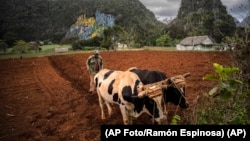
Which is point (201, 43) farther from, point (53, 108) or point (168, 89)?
point (168, 89)

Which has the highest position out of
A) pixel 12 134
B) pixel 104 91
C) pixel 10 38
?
pixel 10 38

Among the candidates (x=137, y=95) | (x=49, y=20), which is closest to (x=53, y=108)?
(x=137, y=95)

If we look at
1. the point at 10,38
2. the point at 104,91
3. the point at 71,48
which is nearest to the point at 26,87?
the point at 10,38

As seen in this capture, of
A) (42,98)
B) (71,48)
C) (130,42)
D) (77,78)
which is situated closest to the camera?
(42,98)

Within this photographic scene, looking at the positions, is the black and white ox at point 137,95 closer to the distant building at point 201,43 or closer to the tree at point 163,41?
the distant building at point 201,43

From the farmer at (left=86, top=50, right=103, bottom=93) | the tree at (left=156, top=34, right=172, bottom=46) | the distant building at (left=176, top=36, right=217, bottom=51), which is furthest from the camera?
the tree at (left=156, top=34, right=172, bottom=46)

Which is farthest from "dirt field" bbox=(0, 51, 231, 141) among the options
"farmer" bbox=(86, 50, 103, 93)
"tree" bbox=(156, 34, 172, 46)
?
"tree" bbox=(156, 34, 172, 46)

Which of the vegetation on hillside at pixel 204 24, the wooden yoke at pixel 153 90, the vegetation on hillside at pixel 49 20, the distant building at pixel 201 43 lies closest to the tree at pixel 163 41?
the vegetation on hillside at pixel 204 24

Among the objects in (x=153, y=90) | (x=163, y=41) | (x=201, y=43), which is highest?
(x=163, y=41)

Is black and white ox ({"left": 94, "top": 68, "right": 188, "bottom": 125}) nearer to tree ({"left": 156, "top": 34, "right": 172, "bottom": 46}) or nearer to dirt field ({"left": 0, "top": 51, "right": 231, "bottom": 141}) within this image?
dirt field ({"left": 0, "top": 51, "right": 231, "bottom": 141})

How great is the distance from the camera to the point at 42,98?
28.7ft

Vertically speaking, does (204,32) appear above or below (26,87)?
above

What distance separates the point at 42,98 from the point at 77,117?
2894mm

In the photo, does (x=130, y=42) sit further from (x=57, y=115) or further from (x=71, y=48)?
(x=57, y=115)
